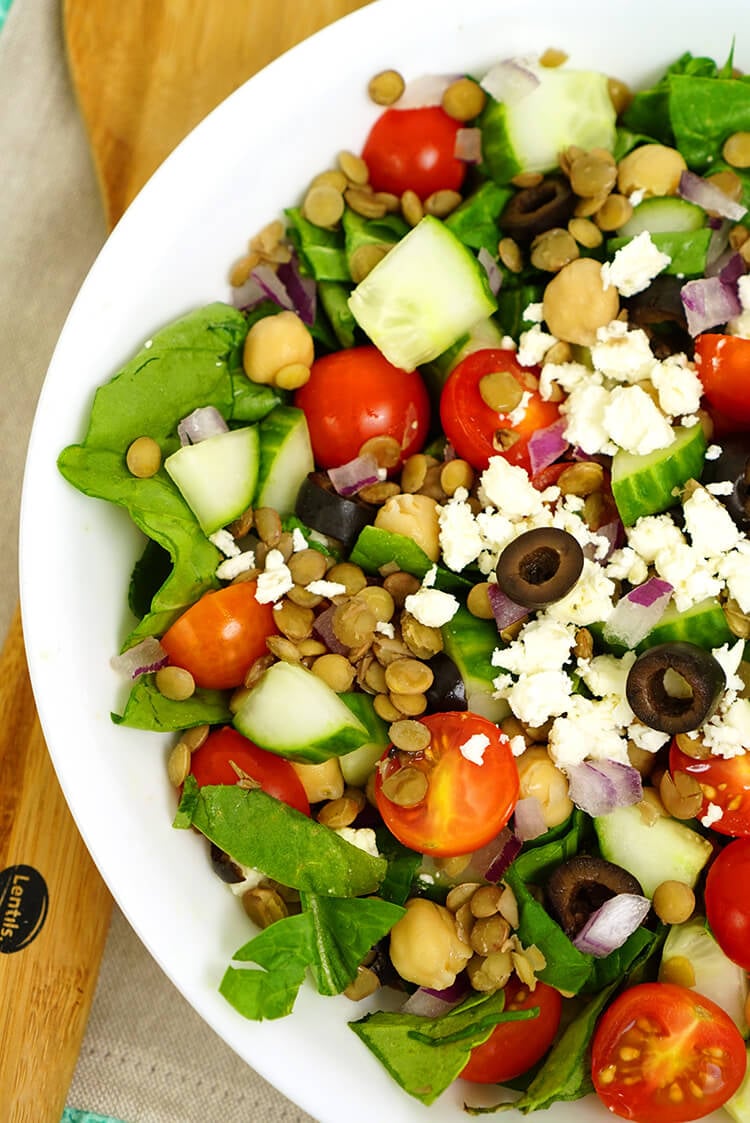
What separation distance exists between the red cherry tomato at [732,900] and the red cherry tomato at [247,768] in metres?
0.75

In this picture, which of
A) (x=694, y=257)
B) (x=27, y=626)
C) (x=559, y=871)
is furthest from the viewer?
(x=694, y=257)

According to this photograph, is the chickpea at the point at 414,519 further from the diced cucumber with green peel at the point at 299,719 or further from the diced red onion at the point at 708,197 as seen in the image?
the diced red onion at the point at 708,197

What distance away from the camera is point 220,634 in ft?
6.71

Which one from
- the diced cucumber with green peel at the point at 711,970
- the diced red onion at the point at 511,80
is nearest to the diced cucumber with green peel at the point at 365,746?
the diced cucumber with green peel at the point at 711,970

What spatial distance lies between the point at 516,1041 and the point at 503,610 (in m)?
0.78

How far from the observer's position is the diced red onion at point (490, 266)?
88.1 inches

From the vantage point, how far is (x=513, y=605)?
205 cm

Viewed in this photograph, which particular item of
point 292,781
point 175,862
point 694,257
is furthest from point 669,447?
point 175,862

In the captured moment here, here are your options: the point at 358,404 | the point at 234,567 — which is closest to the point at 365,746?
the point at 234,567

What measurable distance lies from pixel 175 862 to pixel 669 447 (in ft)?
3.82

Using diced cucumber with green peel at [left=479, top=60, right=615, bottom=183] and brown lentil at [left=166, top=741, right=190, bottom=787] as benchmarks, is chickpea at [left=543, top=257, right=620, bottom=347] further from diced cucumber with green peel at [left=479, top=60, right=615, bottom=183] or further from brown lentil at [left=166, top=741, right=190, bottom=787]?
brown lentil at [left=166, top=741, right=190, bottom=787]

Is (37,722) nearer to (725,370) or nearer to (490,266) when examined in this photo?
(490,266)

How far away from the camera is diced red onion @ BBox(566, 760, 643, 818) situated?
6.69ft

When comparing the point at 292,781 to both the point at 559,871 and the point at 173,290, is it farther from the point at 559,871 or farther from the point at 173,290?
the point at 173,290
